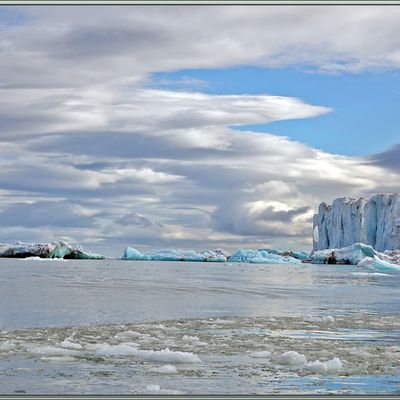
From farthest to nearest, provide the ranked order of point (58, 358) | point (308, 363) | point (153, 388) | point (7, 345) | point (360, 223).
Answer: point (360, 223)
point (7, 345)
point (58, 358)
point (308, 363)
point (153, 388)

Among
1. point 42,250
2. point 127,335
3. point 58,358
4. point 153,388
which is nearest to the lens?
point 153,388

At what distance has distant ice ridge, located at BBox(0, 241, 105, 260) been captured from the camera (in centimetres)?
11524

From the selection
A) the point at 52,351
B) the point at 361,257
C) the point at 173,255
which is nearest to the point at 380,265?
the point at 361,257

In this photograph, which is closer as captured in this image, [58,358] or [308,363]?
[308,363]

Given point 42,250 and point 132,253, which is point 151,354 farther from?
point 132,253

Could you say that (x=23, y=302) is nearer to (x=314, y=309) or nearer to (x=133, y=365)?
(x=314, y=309)

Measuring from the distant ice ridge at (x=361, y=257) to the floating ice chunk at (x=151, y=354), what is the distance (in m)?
75.4

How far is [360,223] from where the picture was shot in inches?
4562

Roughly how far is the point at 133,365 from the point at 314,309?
13.1m

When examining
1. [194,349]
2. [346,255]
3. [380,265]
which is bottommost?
[194,349]

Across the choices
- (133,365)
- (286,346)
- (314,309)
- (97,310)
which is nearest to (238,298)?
(314,309)

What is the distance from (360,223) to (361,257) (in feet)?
52.6

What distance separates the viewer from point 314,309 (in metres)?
22.6

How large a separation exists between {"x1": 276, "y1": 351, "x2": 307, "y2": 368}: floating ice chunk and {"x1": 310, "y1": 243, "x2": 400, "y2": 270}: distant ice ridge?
75028 millimetres
